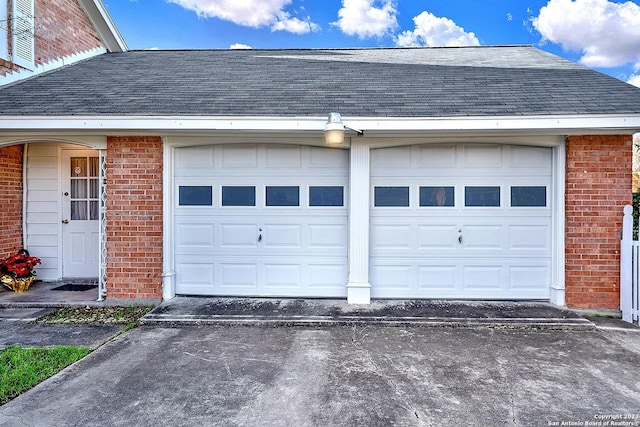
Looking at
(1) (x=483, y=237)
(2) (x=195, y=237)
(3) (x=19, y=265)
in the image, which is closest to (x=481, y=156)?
(1) (x=483, y=237)

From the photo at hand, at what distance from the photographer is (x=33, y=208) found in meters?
6.51

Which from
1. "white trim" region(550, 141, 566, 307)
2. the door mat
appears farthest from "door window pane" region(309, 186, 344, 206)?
the door mat

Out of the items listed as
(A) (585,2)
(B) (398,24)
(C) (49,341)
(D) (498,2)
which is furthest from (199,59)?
(A) (585,2)

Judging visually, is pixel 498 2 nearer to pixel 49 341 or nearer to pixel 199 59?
pixel 199 59

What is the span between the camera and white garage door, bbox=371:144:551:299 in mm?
5266

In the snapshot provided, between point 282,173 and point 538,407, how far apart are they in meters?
4.14

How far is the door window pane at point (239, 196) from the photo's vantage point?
5480 mm

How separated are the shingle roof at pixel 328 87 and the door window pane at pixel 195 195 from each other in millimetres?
1162

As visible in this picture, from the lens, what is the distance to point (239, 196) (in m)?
5.49

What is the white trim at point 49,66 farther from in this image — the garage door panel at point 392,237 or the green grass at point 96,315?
the garage door panel at point 392,237

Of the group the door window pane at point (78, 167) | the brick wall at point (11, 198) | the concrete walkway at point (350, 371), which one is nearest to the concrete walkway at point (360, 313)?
the concrete walkway at point (350, 371)

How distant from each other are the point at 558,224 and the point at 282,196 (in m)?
4.10

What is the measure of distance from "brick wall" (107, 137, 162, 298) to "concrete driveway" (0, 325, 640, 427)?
47.6 inches

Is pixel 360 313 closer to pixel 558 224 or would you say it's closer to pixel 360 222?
pixel 360 222
